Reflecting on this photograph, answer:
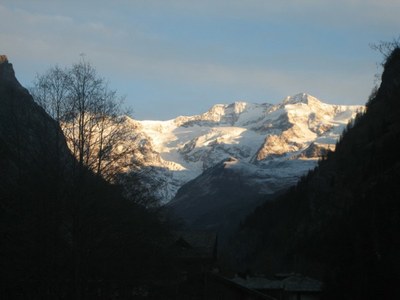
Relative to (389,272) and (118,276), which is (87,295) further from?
(389,272)

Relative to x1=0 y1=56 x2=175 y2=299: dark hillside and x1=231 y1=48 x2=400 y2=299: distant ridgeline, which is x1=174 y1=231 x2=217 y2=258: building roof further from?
x1=0 y1=56 x2=175 y2=299: dark hillside

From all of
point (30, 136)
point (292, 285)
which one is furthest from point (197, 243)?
point (30, 136)

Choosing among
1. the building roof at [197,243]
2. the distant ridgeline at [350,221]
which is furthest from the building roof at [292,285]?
the building roof at [197,243]

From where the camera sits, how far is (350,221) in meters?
61.6

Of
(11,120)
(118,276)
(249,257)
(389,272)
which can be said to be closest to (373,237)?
(389,272)

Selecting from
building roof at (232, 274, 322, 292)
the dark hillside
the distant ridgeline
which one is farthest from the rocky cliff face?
building roof at (232, 274, 322, 292)

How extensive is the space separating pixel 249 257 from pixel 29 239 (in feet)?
422

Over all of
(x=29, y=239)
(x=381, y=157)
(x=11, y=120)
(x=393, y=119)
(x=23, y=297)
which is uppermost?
(x=393, y=119)

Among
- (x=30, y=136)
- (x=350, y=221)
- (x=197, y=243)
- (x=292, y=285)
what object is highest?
(x=30, y=136)

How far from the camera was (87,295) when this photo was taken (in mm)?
24781

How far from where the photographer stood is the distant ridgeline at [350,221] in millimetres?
49594

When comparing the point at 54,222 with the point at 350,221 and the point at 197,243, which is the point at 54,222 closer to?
the point at 197,243

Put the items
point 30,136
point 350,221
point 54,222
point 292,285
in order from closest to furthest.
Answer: point 54,222 → point 30,136 → point 350,221 → point 292,285

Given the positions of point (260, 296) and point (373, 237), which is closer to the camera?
point (260, 296)
